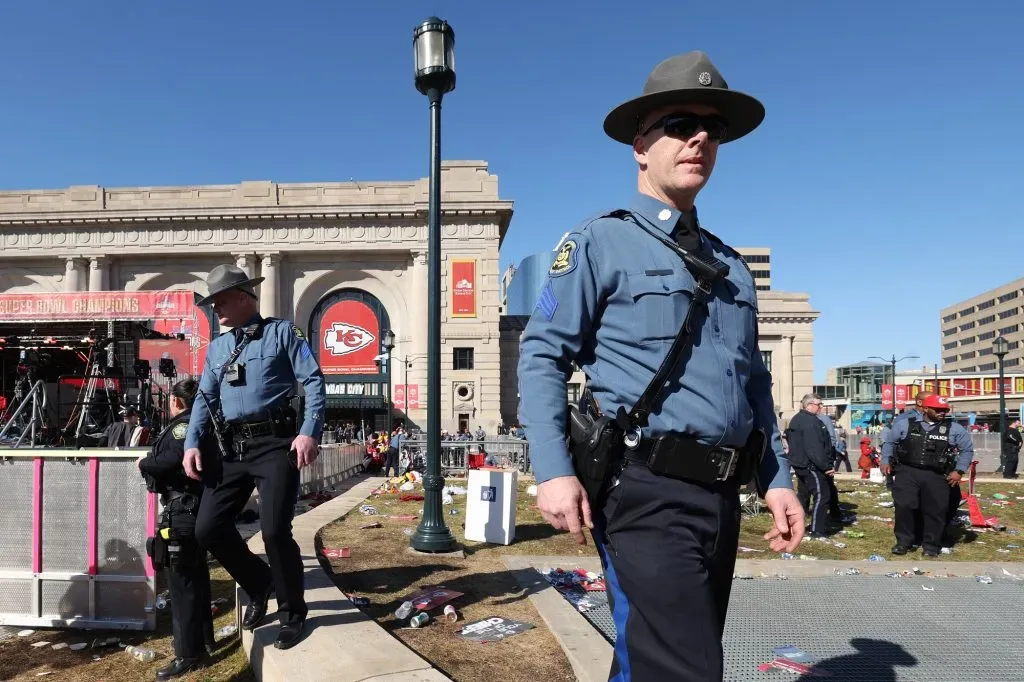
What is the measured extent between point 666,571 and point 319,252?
148 ft

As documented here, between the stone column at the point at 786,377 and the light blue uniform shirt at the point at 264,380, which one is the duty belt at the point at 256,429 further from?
the stone column at the point at 786,377

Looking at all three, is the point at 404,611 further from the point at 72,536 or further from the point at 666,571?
the point at 666,571

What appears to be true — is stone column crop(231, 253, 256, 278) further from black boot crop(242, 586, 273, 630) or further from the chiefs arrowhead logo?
black boot crop(242, 586, 273, 630)

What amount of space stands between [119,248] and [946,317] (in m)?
149

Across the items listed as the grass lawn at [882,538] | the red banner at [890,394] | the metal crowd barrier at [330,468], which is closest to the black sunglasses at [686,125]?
the grass lawn at [882,538]

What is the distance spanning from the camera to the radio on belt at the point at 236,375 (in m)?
3.60

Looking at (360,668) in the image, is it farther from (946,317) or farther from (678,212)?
(946,317)

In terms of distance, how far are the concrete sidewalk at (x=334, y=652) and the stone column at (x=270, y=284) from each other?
137 feet

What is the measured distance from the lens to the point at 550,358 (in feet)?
6.20

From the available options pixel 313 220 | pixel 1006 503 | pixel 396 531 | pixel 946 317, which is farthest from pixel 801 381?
pixel 946 317

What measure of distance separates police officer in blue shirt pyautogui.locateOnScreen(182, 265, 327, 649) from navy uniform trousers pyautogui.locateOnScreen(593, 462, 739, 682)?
2.05m

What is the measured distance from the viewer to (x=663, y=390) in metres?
1.89

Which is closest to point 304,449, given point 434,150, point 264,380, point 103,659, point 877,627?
point 264,380

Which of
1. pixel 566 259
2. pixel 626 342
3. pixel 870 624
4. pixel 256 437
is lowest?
pixel 870 624
